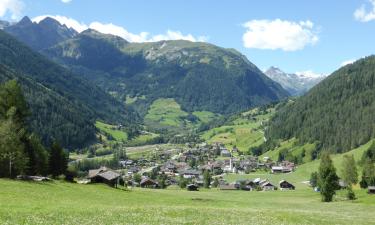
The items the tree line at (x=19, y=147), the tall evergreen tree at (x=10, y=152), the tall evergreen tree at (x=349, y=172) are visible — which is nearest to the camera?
the tall evergreen tree at (x=10, y=152)

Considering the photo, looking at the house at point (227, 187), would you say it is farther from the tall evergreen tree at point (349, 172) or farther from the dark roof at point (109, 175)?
the dark roof at point (109, 175)

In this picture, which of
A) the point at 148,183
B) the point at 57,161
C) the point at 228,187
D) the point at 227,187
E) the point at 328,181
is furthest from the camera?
the point at 228,187

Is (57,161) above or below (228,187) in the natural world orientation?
above

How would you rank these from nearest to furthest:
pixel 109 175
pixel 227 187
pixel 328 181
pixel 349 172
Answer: pixel 328 181 → pixel 109 175 → pixel 349 172 → pixel 227 187

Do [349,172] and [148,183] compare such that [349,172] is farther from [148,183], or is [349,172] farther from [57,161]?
[57,161]

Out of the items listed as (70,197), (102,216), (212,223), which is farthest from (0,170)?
(212,223)

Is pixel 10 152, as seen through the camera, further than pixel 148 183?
No

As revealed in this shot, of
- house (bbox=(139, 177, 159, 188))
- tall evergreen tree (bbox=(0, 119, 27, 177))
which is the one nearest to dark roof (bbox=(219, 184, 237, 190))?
house (bbox=(139, 177, 159, 188))

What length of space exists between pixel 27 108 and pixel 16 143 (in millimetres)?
12084

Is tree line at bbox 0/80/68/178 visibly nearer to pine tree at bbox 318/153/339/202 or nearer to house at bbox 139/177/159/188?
pine tree at bbox 318/153/339/202

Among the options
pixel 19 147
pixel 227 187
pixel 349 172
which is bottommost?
pixel 227 187

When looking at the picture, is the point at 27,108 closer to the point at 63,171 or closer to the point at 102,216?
the point at 63,171

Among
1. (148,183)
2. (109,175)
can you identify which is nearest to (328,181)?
(109,175)

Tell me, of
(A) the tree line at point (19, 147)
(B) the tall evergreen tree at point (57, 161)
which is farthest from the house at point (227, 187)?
(B) the tall evergreen tree at point (57, 161)
